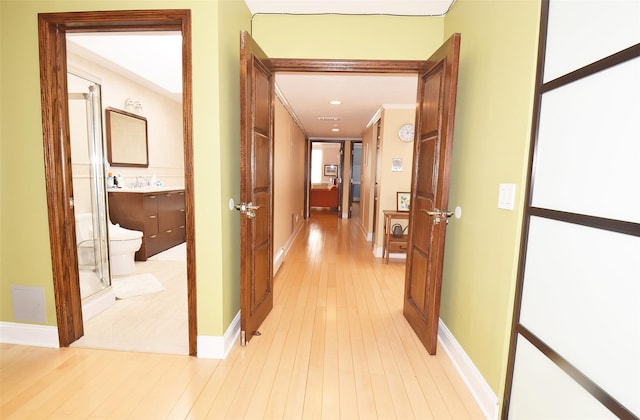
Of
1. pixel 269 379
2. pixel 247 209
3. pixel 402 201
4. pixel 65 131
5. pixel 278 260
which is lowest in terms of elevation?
pixel 269 379

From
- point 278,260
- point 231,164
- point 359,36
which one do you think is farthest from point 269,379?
point 359,36

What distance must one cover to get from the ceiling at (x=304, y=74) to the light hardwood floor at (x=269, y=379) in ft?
7.31

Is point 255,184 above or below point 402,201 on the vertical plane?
above

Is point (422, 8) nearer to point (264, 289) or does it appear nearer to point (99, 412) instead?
point (264, 289)

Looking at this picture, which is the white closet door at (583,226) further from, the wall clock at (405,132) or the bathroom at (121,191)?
the wall clock at (405,132)

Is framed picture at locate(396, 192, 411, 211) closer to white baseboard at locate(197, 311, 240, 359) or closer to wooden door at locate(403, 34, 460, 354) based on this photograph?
wooden door at locate(403, 34, 460, 354)

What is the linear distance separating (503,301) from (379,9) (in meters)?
2.13

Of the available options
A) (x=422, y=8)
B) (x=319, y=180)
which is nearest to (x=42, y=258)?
(x=422, y=8)

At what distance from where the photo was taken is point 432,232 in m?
2.03

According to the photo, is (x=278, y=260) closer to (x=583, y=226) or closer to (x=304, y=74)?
(x=304, y=74)

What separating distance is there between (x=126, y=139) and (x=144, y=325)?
2929mm

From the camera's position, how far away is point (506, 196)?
1465mm

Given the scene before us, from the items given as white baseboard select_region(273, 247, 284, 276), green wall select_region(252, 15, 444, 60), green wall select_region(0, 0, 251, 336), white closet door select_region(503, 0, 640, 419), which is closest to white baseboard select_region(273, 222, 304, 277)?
white baseboard select_region(273, 247, 284, 276)

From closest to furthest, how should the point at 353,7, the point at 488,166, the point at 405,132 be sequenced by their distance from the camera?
the point at 488,166 < the point at 353,7 < the point at 405,132
